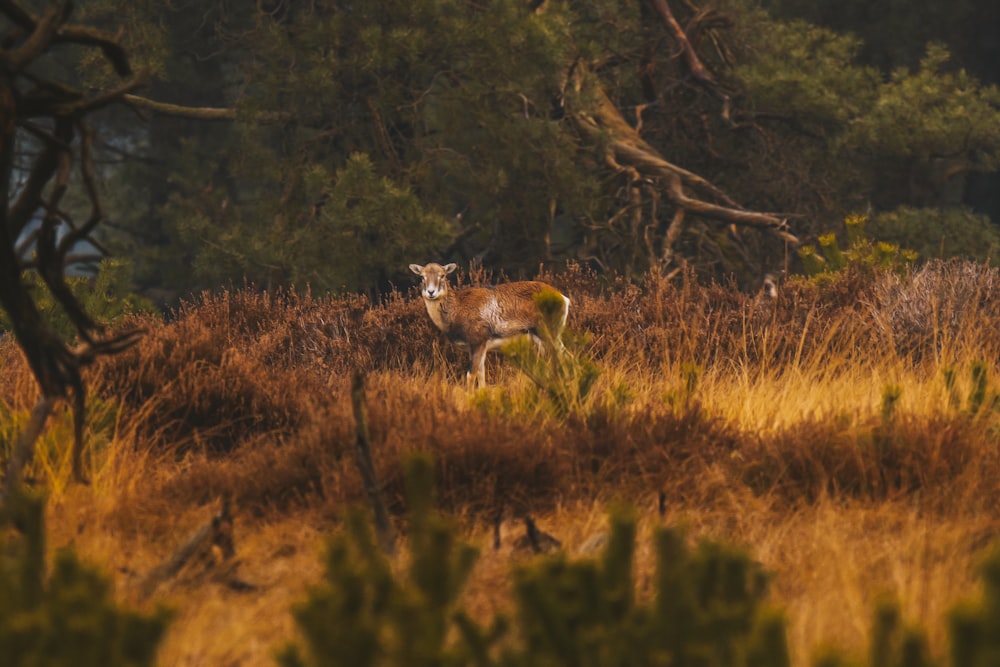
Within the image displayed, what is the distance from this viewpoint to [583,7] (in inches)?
572

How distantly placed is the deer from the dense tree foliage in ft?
11.5

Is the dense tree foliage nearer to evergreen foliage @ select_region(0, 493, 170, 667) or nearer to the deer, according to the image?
the deer

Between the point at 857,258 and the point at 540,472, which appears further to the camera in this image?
the point at 857,258

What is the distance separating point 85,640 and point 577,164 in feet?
37.1

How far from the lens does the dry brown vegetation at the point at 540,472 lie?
3.68 meters

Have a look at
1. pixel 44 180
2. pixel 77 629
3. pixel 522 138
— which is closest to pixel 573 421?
pixel 44 180

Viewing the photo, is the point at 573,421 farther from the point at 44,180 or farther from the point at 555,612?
the point at 555,612

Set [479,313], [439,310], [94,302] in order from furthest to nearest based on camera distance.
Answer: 1. [94,302]
2. [439,310]
3. [479,313]

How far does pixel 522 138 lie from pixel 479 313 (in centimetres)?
464

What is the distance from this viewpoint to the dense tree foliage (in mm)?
11992

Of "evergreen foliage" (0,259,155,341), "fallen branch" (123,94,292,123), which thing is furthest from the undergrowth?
"fallen branch" (123,94,292,123)

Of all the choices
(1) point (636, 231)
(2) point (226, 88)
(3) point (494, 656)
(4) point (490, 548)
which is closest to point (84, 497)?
(4) point (490, 548)

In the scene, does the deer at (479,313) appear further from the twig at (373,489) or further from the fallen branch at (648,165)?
the fallen branch at (648,165)

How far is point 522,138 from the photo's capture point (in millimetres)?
12203
